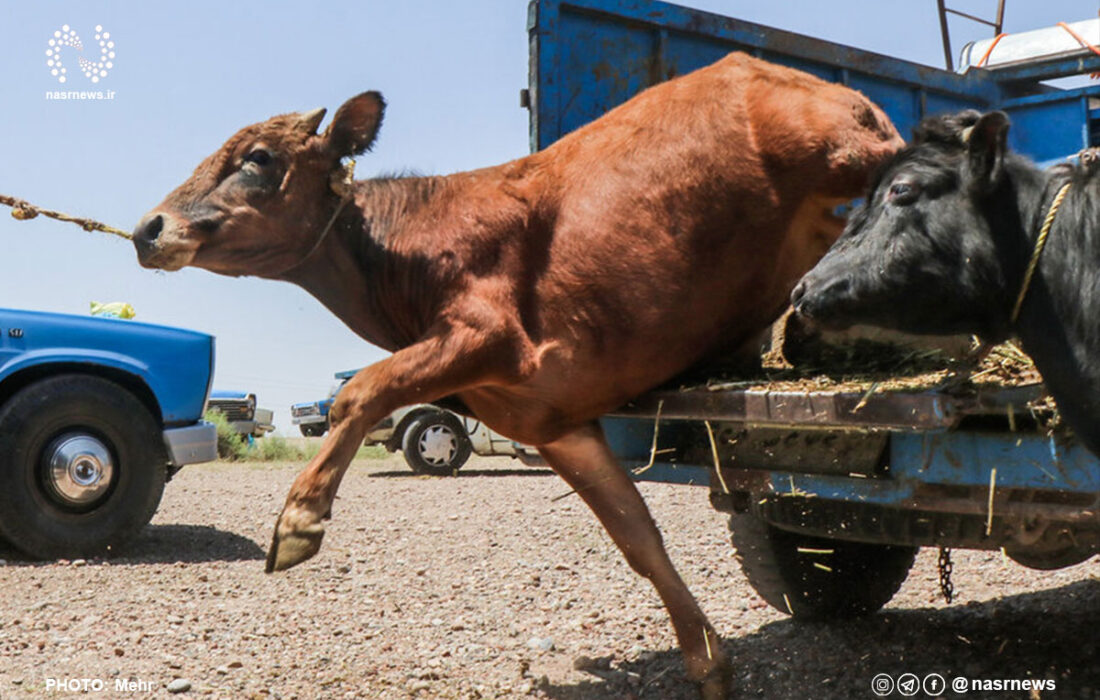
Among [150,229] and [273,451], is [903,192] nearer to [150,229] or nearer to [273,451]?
[150,229]

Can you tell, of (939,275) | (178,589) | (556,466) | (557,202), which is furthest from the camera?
(178,589)

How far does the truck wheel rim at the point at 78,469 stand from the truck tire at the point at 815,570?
14.7 ft

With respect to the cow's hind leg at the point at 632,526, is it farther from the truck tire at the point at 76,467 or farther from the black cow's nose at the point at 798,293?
the truck tire at the point at 76,467

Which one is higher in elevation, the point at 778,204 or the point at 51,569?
the point at 778,204

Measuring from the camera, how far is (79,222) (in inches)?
182

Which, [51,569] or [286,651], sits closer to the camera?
[286,651]

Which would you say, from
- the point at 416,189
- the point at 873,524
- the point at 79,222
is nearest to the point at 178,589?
the point at 79,222

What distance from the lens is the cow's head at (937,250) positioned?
2967 mm

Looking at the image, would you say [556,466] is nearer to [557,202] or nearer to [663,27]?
[557,202]

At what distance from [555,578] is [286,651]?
1929 mm

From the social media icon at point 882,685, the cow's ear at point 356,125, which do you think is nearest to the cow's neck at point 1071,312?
the social media icon at point 882,685

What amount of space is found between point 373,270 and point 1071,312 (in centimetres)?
236

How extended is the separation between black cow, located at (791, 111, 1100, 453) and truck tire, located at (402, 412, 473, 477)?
36.6ft

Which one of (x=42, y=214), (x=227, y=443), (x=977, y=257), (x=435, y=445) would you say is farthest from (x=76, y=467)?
(x=227, y=443)
